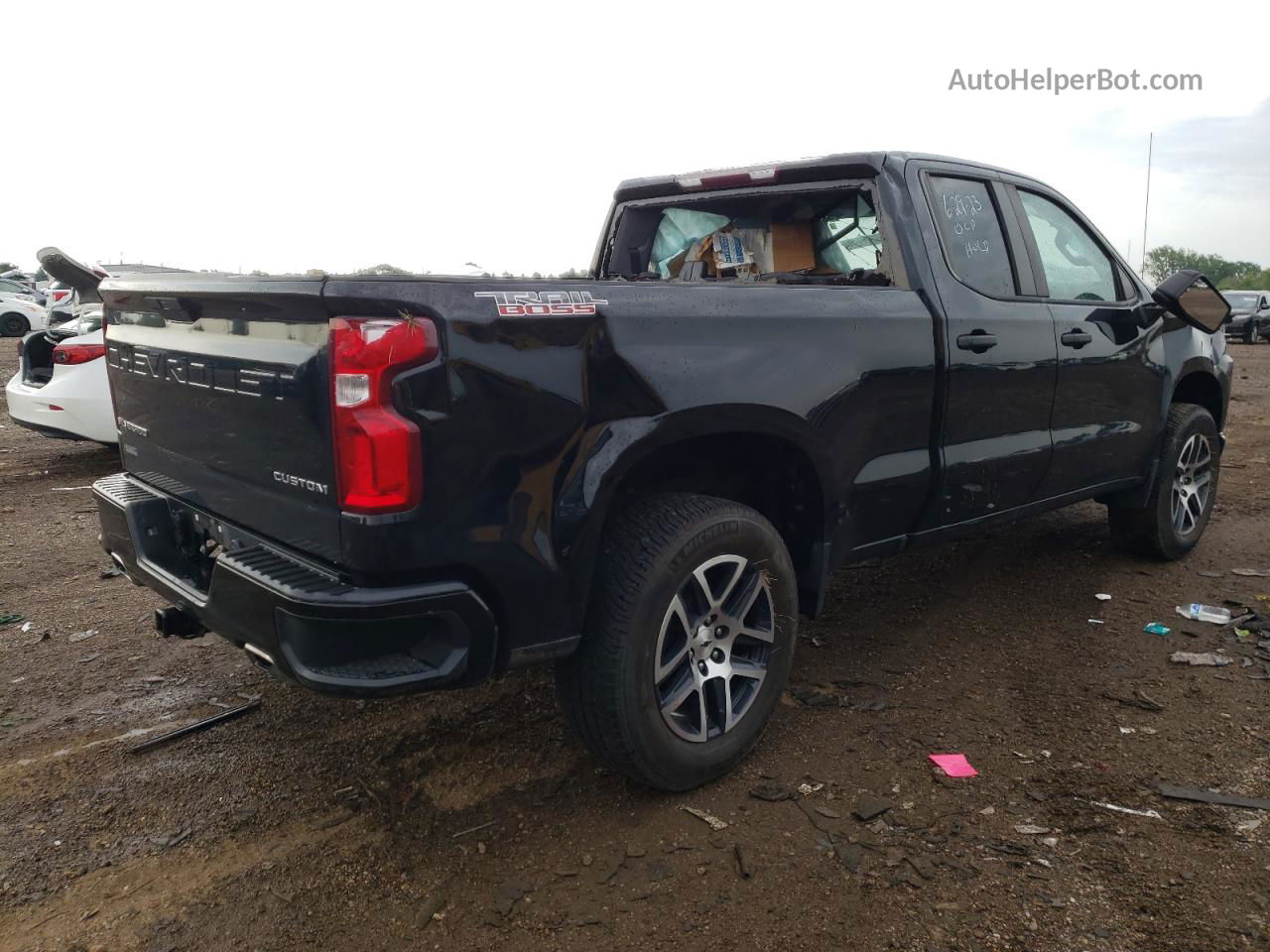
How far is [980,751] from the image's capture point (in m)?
3.19

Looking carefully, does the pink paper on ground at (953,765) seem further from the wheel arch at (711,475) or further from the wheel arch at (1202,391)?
the wheel arch at (1202,391)

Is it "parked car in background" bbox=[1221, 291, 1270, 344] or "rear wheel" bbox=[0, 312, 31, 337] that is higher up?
"rear wheel" bbox=[0, 312, 31, 337]

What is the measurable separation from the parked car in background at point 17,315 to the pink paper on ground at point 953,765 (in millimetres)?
25888

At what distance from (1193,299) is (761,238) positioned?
2.22 metres

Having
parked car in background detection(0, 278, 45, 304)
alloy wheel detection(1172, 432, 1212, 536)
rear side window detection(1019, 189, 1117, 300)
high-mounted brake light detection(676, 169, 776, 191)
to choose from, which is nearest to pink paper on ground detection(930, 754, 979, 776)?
rear side window detection(1019, 189, 1117, 300)

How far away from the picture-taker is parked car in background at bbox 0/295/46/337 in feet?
78.0

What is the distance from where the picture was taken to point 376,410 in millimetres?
2203

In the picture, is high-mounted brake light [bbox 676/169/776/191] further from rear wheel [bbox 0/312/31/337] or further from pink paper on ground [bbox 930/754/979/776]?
rear wheel [bbox 0/312/31/337]

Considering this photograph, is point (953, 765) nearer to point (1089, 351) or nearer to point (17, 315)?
point (1089, 351)

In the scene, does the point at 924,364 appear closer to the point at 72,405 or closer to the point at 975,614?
the point at 975,614

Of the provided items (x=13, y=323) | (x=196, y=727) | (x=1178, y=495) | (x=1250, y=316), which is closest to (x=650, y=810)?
(x=196, y=727)

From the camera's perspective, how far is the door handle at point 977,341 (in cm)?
356

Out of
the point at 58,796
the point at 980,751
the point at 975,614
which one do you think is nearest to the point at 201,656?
the point at 58,796

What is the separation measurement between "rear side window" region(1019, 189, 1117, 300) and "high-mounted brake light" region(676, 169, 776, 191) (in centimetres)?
115
